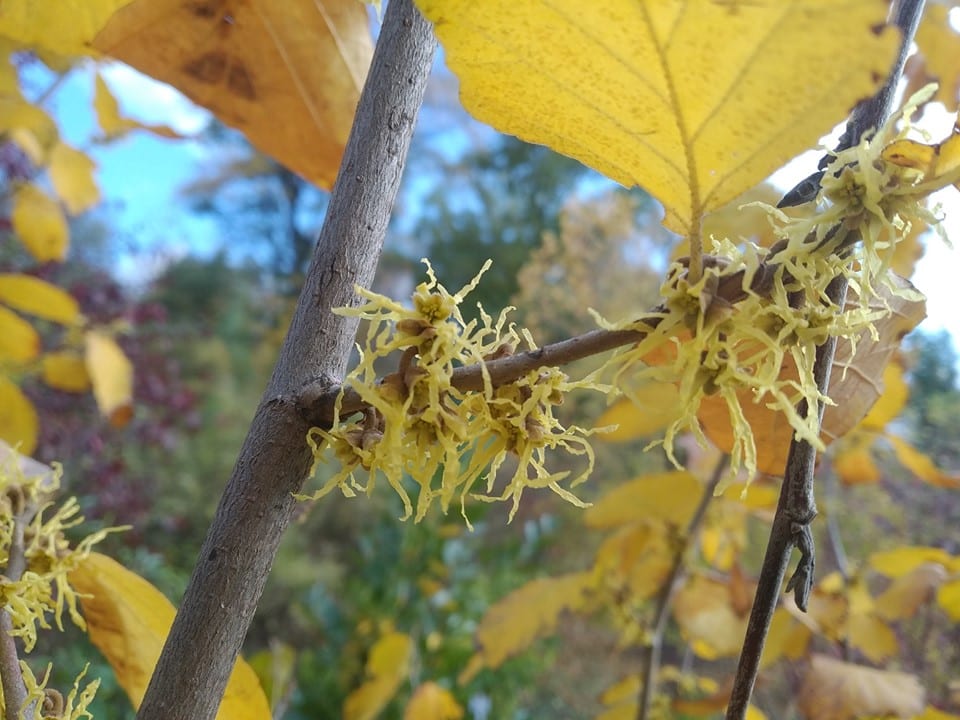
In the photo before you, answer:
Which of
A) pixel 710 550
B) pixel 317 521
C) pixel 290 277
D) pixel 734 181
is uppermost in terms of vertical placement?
pixel 290 277

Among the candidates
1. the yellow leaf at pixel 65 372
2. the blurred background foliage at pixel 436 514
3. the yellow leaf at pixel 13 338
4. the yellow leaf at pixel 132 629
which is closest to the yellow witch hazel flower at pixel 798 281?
the yellow leaf at pixel 132 629

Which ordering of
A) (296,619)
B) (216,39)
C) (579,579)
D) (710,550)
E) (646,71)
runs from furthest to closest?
1. (296,619)
2. (710,550)
3. (579,579)
4. (216,39)
5. (646,71)

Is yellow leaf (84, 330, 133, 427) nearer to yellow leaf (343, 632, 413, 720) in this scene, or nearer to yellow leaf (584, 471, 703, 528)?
yellow leaf (343, 632, 413, 720)

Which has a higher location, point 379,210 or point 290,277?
point 290,277

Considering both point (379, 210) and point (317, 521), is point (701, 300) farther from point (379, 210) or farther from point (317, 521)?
point (317, 521)

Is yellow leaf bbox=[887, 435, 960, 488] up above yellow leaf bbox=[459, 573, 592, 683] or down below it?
above

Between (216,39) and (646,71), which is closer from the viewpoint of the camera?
(646,71)

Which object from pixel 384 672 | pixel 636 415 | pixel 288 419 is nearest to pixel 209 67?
pixel 288 419

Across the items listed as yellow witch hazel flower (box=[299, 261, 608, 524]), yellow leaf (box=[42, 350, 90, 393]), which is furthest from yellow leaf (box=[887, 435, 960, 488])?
yellow leaf (box=[42, 350, 90, 393])

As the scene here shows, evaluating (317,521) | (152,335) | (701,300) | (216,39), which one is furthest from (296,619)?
(701,300)
